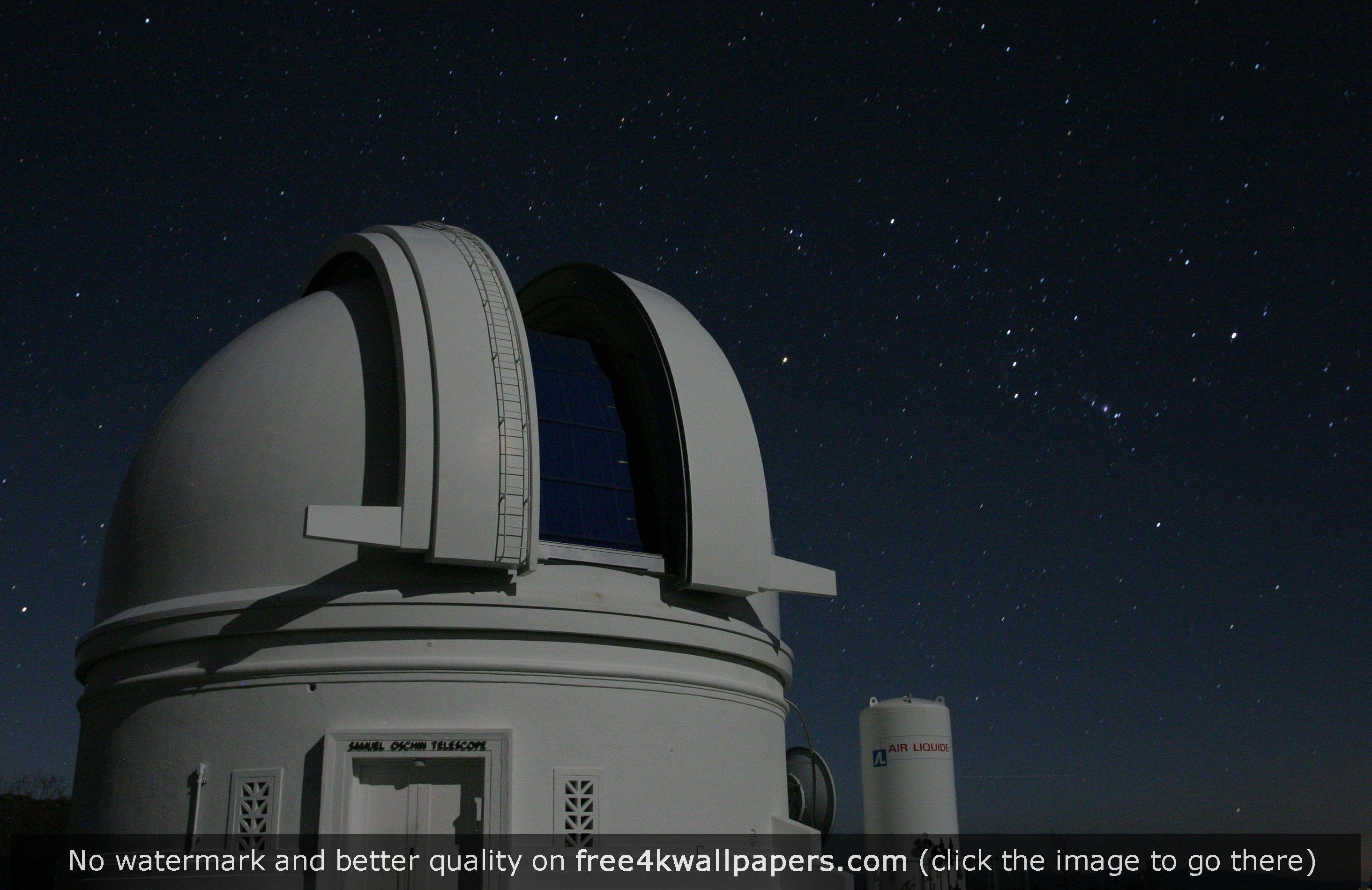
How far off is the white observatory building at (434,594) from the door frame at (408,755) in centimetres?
2

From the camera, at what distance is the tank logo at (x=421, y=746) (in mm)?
8352

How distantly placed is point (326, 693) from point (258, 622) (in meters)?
0.87

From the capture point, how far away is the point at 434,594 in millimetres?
8766

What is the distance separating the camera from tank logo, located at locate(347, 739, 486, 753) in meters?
8.35

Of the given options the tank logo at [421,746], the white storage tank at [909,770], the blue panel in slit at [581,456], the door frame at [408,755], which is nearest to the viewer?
the door frame at [408,755]

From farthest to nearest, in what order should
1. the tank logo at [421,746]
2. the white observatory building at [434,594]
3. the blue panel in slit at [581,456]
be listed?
the blue panel in slit at [581,456]
the white observatory building at [434,594]
the tank logo at [421,746]

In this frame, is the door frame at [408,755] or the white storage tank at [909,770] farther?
the white storage tank at [909,770]

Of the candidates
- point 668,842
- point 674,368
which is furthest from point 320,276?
point 668,842

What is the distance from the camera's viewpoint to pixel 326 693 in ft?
28.1

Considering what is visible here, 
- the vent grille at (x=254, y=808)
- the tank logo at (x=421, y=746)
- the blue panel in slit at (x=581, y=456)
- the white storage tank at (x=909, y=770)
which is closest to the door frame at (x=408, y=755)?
the tank logo at (x=421, y=746)

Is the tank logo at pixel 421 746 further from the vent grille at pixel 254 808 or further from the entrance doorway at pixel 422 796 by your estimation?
the vent grille at pixel 254 808

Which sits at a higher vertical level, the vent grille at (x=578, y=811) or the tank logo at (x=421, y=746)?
the tank logo at (x=421, y=746)

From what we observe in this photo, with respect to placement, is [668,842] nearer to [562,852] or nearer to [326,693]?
[562,852]

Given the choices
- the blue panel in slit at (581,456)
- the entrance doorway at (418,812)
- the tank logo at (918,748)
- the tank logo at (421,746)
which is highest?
the blue panel in slit at (581,456)
